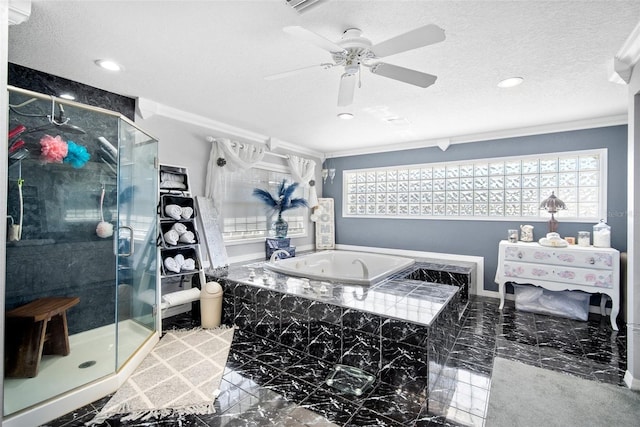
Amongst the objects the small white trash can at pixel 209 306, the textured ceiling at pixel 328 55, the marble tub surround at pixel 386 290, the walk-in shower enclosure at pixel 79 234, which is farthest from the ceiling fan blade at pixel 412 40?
the small white trash can at pixel 209 306

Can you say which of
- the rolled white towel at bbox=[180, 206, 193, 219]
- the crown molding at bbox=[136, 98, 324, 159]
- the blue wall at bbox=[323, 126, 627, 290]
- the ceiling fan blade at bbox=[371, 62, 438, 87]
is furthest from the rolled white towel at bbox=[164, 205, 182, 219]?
the blue wall at bbox=[323, 126, 627, 290]

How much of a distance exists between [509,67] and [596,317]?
3.03 metres

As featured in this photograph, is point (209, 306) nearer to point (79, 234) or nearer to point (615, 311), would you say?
point (79, 234)

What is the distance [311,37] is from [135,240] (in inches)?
82.6

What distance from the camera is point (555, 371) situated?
2.27m

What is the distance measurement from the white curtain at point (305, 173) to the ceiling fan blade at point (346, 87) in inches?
103

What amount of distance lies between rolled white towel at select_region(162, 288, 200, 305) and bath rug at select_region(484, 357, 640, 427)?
2.62 metres

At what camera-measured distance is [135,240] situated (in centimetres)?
246

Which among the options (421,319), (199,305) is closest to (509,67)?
(421,319)

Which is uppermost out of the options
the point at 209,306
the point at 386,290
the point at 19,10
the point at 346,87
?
the point at 19,10

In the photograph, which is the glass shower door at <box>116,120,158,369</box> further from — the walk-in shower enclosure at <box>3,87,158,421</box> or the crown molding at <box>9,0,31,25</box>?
the crown molding at <box>9,0,31,25</box>

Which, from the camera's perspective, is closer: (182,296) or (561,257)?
(182,296)

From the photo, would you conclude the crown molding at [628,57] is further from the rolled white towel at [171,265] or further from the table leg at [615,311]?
the rolled white towel at [171,265]

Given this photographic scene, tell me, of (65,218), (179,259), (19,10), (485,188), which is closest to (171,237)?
(179,259)
